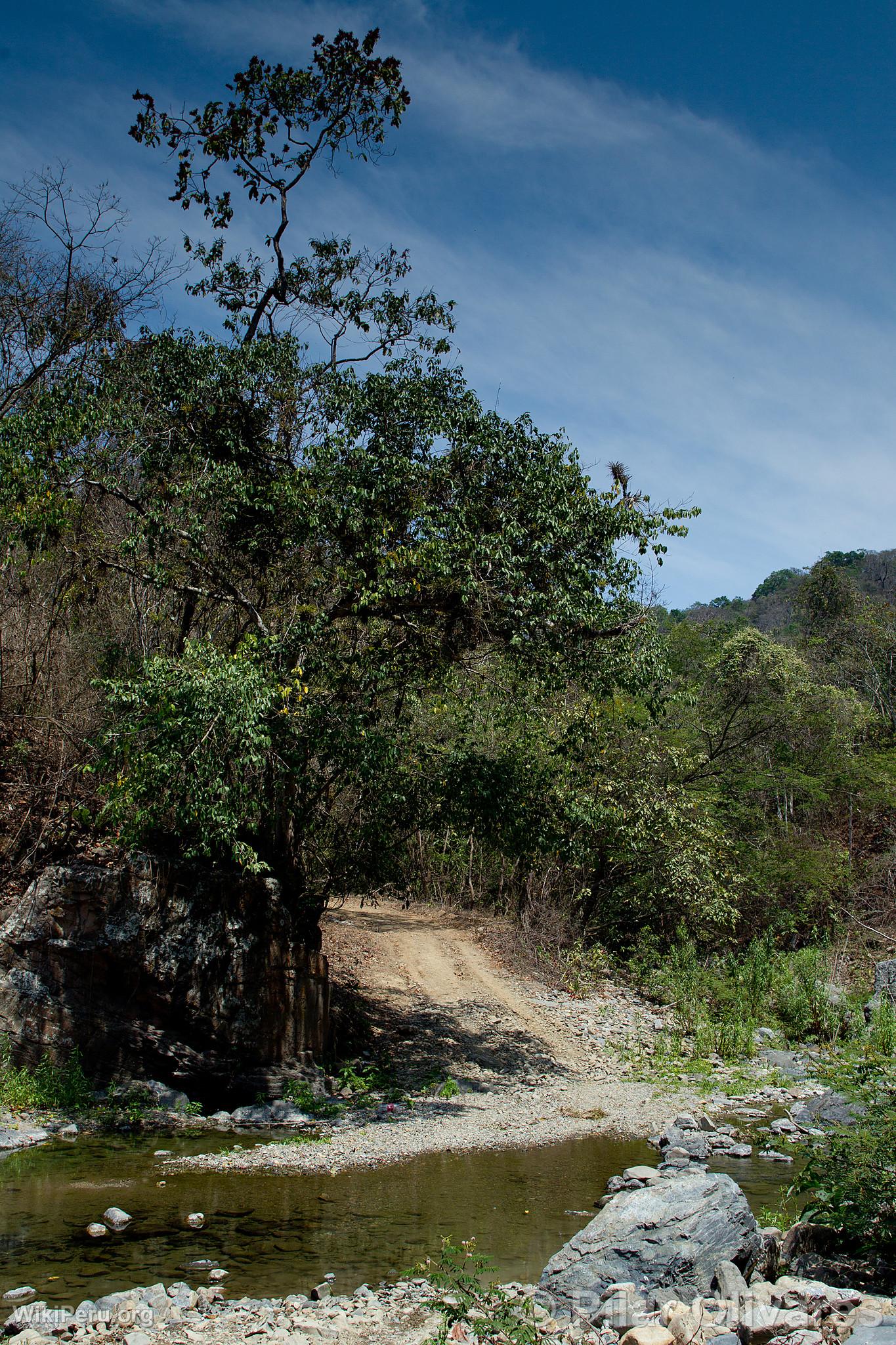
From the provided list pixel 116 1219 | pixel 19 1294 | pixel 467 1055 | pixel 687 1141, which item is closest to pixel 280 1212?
pixel 116 1219

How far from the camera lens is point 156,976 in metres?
10.1

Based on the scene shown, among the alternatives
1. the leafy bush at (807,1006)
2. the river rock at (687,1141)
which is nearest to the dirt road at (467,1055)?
the river rock at (687,1141)

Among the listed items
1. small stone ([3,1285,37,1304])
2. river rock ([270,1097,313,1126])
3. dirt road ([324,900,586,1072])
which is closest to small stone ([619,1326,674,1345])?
small stone ([3,1285,37,1304])

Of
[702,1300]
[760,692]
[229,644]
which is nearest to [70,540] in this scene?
[229,644]

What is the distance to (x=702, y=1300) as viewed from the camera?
5.29 m

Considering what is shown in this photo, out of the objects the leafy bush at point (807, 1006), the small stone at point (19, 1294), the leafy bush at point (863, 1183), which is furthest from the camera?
the leafy bush at point (807, 1006)

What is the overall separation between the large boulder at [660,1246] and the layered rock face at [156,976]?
5.47 meters

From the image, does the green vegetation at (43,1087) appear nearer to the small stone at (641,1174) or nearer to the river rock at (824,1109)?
the small stone at (641,1174)

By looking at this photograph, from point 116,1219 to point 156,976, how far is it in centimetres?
352

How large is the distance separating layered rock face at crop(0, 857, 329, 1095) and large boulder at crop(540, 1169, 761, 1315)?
17.9 ft

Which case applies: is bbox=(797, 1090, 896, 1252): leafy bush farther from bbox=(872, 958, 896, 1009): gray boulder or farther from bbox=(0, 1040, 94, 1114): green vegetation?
bbox=(872, 958, 896, 1009): gray boulder

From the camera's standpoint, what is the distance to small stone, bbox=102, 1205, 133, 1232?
6.67 meters

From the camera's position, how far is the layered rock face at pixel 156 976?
9.56 m

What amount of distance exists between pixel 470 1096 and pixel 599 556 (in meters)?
7.06
